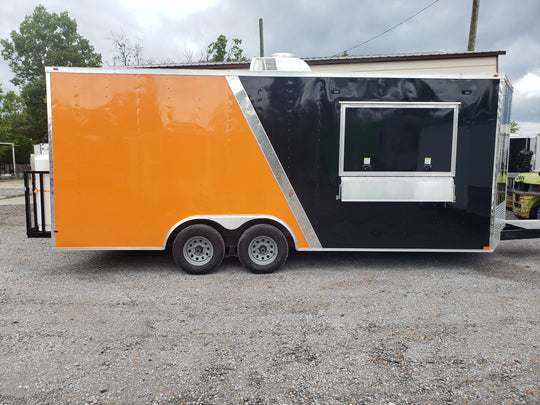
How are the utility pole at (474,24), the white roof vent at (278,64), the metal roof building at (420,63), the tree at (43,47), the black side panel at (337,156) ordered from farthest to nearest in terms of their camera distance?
1. the tree at (43,47)
2. the utility pole at (474,24)
3. the metal roof building at (420,63)
4. the white roof vent at (278,64)
5. the black side panel at (337,156)

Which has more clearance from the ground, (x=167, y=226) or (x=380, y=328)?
(x=167, y=226)

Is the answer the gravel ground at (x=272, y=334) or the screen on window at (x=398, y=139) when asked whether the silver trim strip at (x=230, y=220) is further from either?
the screen on window at (x=398, y=139)

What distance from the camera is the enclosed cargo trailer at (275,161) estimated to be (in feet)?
17.1

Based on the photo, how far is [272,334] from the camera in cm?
360

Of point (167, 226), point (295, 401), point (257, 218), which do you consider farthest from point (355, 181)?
point (295, 401)

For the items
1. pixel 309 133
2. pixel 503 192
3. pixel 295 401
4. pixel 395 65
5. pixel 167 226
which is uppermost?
pixel 395 65

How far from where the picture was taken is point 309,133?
5.39 meters

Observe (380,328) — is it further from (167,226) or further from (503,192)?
(503,192)

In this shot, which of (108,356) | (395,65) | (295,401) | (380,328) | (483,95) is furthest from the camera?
(395,65)

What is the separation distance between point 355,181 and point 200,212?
7.76 ft

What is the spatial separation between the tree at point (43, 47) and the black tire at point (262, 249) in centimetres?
3808

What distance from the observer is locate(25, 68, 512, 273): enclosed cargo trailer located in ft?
17.1

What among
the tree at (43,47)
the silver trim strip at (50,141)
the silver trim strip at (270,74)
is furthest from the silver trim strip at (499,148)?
the tree at (43,47)

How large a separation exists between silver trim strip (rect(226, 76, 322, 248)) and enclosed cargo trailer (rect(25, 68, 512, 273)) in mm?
15
